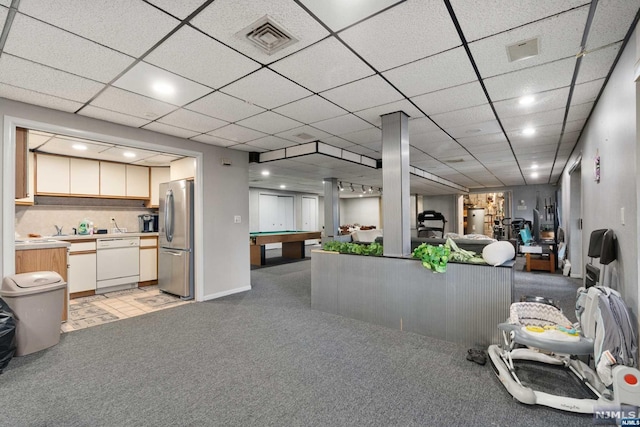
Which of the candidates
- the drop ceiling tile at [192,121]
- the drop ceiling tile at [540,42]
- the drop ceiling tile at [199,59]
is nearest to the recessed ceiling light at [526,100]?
the drop ceiling tile at [540,42]

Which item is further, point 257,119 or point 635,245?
point 257,119

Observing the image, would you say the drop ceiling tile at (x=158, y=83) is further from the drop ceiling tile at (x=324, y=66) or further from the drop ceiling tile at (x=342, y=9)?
the drop ceiling tile at (x=342, y=9)

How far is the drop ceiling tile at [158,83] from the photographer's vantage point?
8.37 ft

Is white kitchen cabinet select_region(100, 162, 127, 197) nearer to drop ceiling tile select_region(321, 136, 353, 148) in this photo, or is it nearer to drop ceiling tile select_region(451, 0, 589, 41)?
drop ceiling tile select_region(321, 136, 353, 148)

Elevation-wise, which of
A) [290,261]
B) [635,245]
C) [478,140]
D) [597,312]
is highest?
[478,140]

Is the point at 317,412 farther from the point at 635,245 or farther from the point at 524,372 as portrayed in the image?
the point at 635,245

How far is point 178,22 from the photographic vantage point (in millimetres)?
1924

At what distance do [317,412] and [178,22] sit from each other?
8.77 ft

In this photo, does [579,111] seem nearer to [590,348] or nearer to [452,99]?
[452,99]

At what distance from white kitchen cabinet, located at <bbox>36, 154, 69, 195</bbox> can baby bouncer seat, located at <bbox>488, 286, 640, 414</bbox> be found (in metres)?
6.68

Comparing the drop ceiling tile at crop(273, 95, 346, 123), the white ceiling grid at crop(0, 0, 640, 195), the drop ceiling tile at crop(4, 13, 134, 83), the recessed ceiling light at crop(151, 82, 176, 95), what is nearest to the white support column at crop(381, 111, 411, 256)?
the white ceiling grid at crop(0, 0, 640, 195)

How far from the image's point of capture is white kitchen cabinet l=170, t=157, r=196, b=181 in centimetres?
496

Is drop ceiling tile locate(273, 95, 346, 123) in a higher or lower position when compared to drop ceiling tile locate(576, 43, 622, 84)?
higher

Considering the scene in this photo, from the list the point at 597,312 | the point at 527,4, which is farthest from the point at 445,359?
the point at 527,4
